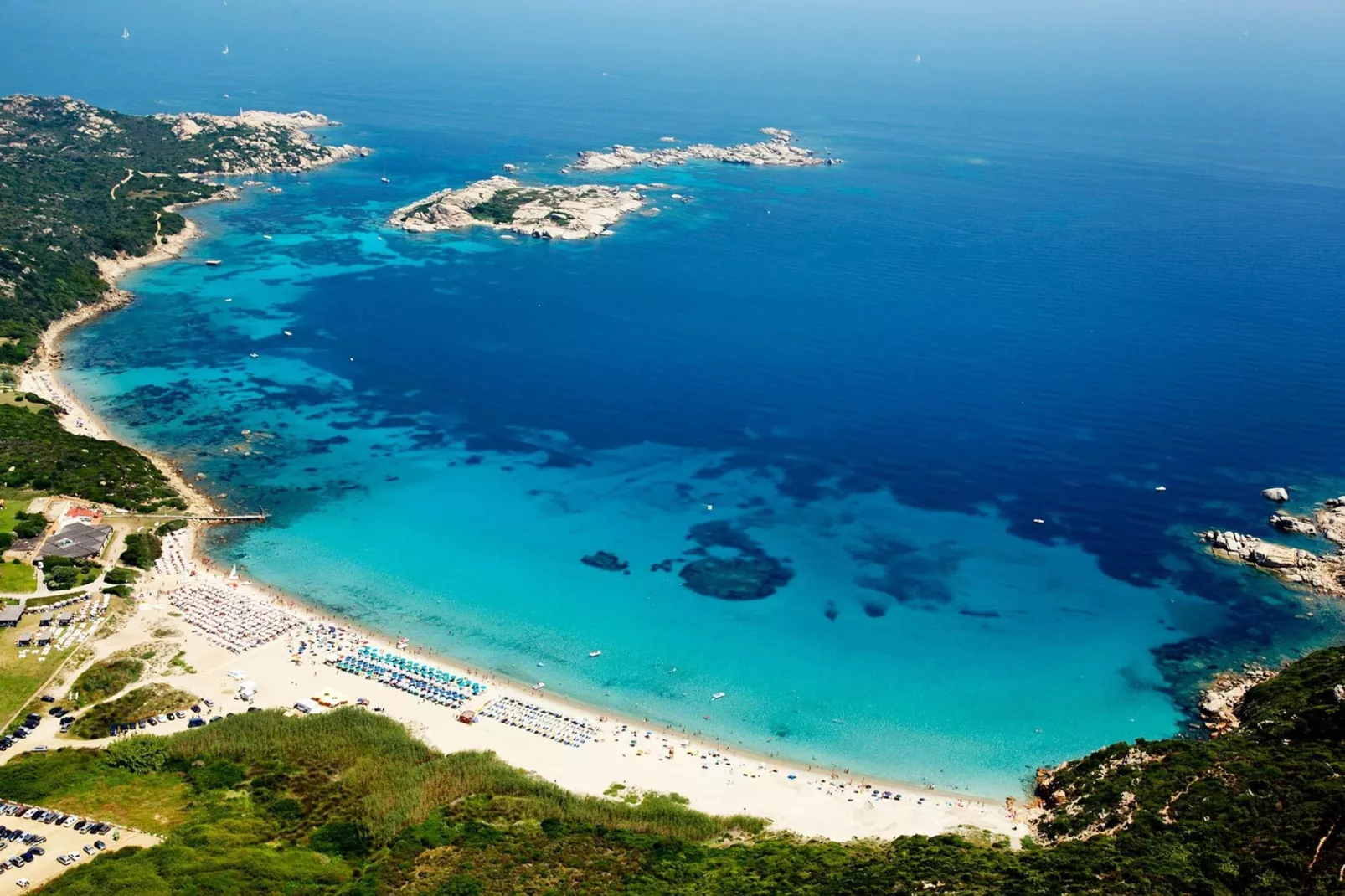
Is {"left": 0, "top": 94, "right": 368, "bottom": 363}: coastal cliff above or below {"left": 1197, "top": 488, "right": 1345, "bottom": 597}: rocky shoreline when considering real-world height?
above

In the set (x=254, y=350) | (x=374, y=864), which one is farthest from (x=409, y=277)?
(x=374, y=864)

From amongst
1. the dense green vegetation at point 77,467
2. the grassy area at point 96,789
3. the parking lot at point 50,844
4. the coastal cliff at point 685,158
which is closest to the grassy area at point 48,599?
the dense green vegetation at point 77,467

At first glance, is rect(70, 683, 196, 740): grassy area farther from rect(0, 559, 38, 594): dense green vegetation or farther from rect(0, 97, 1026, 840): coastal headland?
rect(0, 559, 38, 594): dense green vegetation

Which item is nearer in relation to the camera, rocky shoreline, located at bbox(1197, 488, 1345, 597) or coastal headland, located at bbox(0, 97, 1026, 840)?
coastal headland, located at bbox(0, 97, 1026, 840)

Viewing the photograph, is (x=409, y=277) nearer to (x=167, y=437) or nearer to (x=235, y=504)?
(x=167, y=437)

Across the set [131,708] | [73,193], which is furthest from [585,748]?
[73,193]

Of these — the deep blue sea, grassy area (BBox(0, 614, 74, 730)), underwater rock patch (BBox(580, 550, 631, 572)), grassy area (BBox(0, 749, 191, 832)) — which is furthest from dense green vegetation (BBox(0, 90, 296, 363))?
underwater rock patch (BBox(580, 550, 631, 572))

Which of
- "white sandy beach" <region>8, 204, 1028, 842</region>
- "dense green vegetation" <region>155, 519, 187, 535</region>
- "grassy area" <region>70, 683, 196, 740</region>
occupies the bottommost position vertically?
"white sandy beach" <region>8, 204, 1028, 842</region>
